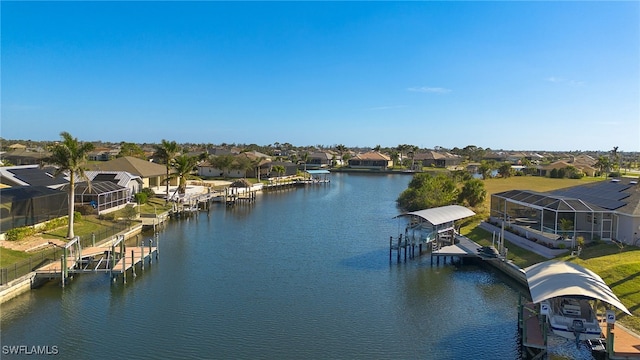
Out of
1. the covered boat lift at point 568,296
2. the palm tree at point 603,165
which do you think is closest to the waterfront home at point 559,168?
the palm tree at point 603,165

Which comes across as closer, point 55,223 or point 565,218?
point 565,218

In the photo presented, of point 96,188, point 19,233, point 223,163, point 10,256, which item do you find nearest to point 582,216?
point 10,256

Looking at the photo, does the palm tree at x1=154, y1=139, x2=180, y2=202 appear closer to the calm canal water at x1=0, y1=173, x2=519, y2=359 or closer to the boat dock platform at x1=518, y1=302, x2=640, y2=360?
the calm canal water at x1=0, y1=173, x2=519, y2=359

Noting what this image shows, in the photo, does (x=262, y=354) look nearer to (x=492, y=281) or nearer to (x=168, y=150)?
(x=492, y=281)

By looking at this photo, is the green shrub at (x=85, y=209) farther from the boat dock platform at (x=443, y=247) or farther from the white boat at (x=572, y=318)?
the white boat at (x=572, y=318)

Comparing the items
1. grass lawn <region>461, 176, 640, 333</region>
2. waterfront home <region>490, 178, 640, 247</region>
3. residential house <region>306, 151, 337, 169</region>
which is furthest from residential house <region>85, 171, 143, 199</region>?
residential house <region>306, 151, 337, 169</region>

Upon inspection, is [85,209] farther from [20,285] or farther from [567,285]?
[567,285]

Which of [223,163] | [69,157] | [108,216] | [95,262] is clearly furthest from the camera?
[223,163]
